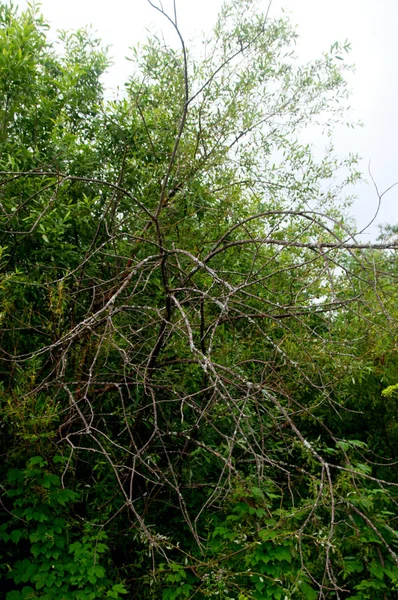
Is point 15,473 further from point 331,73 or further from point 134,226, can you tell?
point 331,73

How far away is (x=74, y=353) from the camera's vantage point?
12.4 feet

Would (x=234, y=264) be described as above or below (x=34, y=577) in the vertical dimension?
above

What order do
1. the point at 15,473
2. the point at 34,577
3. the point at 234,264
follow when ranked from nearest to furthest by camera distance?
1. the point at 34,577
2. the point at 15,473
3. the point at 234,264

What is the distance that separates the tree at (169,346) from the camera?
3.03 metres

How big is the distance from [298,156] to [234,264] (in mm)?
1580

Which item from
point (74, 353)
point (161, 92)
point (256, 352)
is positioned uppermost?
point (161, 92)

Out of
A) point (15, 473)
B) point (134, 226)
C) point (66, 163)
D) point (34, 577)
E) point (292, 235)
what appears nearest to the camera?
point (34, 577)

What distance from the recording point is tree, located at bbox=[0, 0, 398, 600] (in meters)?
3.03

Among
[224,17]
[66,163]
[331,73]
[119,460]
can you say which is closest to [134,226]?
[66,163]

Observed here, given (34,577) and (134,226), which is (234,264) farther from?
(34,577)

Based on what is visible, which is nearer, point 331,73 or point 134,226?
point 134,226

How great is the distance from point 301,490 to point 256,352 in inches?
45.2

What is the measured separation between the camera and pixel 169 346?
3.77 m

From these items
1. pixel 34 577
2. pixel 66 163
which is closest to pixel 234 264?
pixel 66 163
